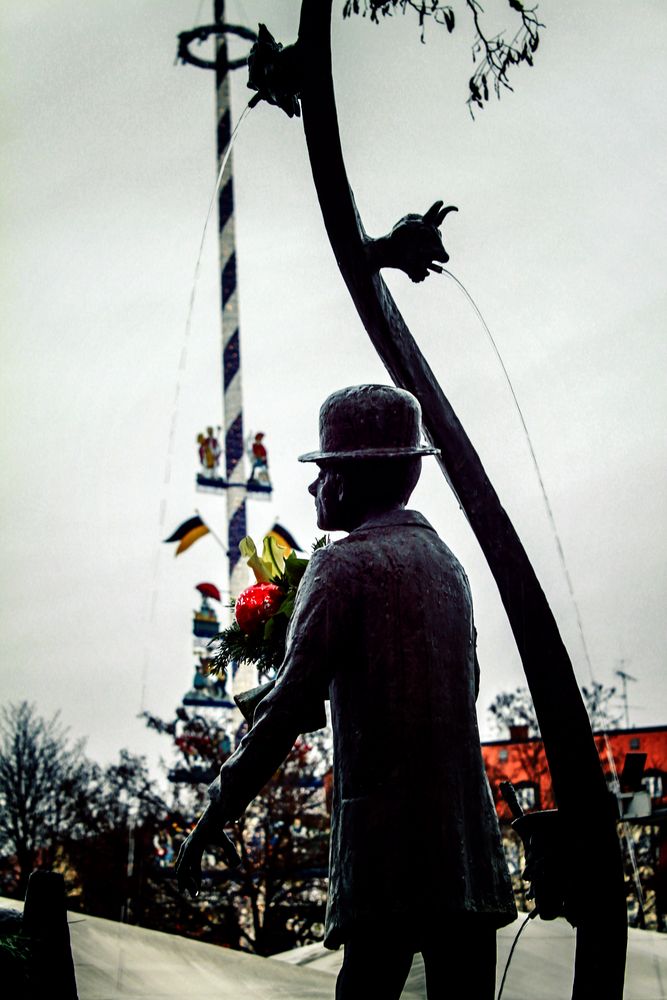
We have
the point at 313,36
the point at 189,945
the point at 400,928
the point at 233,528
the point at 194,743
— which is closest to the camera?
the point at 400,928

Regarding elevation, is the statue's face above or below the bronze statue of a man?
above

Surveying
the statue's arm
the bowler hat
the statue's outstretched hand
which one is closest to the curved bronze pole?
the bowler hat

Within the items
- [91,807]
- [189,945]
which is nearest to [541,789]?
[91,807]

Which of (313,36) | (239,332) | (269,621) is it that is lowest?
(269,621)

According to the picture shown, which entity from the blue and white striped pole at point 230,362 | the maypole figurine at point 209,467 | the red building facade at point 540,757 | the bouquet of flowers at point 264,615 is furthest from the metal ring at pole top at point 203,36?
the bouquet of flowers at point 264,615

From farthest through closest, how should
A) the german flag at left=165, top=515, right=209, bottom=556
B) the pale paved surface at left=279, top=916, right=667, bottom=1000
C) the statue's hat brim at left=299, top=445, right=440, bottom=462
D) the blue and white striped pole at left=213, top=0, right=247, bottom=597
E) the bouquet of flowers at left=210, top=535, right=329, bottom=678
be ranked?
the blue and white striped pole at left=213, top=0, right=247, bottom=597 < the german flag at left=165, top=515, right=209, bottom=556 < the pale paved surface at left=279, top=916, right=667, bottom=1000 < the bouquet of flowers at left=210, top=535, right=329, bottom=678 < the statue's hat brim at left=299, top=445, right=440, bottom=462

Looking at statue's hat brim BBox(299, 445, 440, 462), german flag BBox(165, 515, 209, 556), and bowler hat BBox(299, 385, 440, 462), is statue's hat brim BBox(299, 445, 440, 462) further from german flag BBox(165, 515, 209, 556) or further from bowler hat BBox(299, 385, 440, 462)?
german flag BBox(165, 515, 209, 556)

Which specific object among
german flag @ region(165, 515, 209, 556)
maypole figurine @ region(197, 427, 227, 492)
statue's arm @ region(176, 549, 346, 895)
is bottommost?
statue's arm @ region(176, 549, 346, 895)

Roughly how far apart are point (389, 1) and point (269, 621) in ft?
5.93

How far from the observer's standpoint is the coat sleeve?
184 centimetres

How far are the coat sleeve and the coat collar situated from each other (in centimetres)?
11

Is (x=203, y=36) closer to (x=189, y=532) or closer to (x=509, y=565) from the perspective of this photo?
(x=189, y=532)

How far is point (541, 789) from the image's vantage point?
11.3 m

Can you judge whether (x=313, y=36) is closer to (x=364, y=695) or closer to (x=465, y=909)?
(x=364, y=695)
